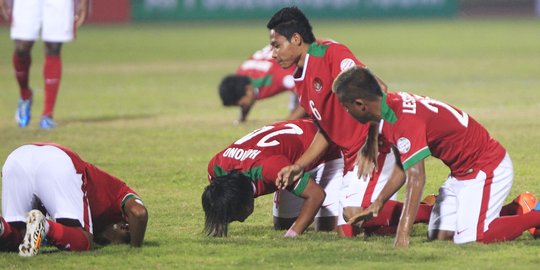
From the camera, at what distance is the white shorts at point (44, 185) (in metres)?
6.80

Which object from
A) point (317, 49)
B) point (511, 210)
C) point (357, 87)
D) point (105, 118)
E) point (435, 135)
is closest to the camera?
point (357, 87)

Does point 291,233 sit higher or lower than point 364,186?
lower

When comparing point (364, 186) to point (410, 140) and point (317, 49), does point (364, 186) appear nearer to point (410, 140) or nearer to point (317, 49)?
point (317, 49)

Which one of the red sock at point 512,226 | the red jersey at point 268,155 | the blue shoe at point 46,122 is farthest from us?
the blue shoe at point 46,122

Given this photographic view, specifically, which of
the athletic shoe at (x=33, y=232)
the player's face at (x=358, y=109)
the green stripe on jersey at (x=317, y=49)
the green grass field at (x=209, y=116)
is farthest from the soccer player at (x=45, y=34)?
the player's face at (x=358, y=109)

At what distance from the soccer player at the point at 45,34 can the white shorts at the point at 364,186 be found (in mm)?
6429

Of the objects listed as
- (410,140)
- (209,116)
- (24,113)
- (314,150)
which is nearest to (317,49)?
(314,150)

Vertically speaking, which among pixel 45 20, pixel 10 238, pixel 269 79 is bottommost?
pixel 269 79

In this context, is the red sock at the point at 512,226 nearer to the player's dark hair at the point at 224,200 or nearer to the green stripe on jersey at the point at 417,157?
the green stripe on jersey at the point at 417,157

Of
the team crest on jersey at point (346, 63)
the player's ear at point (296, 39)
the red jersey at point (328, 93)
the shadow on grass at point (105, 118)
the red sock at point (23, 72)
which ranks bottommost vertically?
the shadow on grass at point (105, 118)

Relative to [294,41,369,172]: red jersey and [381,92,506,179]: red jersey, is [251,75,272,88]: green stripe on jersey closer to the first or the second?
[294,41,369,172]: red jersey

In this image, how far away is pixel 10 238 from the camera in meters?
6.91

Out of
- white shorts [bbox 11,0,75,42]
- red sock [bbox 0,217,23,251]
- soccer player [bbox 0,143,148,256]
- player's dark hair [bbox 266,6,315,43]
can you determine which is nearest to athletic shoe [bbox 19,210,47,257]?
soccer player [bbox 0,143,148,256]

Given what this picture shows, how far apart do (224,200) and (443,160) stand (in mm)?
1363
